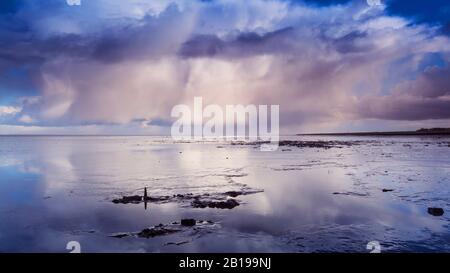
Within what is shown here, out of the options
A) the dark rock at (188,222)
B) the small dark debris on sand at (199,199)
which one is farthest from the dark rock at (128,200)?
the dark rock at (188,222)

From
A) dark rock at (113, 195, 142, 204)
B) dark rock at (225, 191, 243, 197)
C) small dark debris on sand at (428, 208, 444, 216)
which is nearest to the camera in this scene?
small dark debris on sand at (428, 208, 444, 216)

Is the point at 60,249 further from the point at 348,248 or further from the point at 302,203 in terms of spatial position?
the point at 302,203

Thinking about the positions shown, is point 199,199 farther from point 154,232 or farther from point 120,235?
point 120,235

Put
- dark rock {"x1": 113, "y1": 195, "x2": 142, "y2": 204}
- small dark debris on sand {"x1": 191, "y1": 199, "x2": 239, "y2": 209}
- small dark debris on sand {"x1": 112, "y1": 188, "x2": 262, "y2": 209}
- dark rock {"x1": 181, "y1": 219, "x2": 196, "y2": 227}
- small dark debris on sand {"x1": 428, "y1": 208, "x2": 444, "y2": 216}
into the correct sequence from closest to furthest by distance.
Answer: dark rock {"x1": 181, "y1": 219, "x2": 196, "y2": 227} < small dark debris on sand {"x1": 428, "y1": 208, "x2": 444, "y2": 216} < small dark debris on sand {"x1": 191, "y1": 199, "x2": 239, "y2": 209} < small dark debris on sand {"x1": 112, "y1": 188, "x2": 262, "y2": 209} < dark rock {"x1": 113, "y1": 195, "x2": 142, "y2": 204}

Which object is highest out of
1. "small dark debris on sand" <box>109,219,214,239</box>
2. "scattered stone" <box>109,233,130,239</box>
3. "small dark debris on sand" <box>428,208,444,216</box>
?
"small dark debris on sand" <box>428,208,444,216</box>

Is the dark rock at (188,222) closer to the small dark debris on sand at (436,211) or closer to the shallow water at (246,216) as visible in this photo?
the shallow water at (246,216)

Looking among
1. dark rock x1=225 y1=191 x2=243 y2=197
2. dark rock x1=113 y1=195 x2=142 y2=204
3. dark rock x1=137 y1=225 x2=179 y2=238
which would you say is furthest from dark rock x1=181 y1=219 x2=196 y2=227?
dark rock x1=225 y1=191 x2=243 y2=197

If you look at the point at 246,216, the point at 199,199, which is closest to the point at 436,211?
the point at 246,216

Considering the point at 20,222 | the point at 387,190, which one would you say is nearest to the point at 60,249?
the point at 20,222

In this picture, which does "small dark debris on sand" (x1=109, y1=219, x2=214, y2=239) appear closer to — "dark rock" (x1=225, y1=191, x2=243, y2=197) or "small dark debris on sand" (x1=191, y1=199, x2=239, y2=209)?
"small dark debris on sand" (x1=191, y1=199, x2=239, y2=209)

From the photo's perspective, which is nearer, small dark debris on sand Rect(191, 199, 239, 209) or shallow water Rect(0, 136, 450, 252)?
shallow water Rect(0, 136, 450, 252)

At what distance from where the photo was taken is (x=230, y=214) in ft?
54.5
